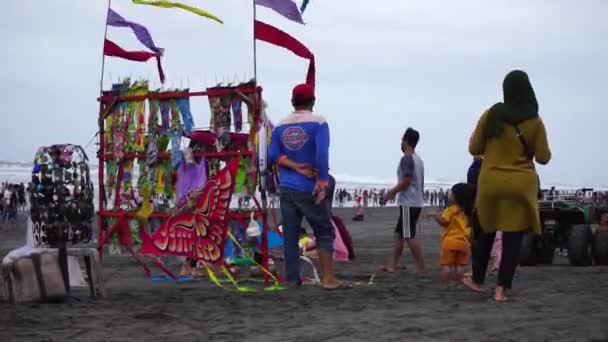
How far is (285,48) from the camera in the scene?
1027cm

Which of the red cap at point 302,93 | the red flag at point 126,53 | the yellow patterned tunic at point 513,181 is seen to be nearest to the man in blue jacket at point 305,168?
the red cap at point 302,93

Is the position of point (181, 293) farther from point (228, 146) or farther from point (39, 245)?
point (228, 146)

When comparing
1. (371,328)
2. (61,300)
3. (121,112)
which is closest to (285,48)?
→ (121,112)

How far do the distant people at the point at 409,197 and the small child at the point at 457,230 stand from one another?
2321mm

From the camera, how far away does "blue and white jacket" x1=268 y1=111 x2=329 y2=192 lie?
353 inches

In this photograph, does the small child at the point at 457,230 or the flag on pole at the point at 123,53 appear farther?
the flag on pole at the point at 123,53

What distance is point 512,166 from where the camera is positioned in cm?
770

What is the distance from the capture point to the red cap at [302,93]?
916 centimetres

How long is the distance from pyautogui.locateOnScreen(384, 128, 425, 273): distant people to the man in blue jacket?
2.47m

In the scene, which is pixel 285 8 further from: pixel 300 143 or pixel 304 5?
pixel 300 143

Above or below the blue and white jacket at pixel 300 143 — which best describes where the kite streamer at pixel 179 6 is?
above

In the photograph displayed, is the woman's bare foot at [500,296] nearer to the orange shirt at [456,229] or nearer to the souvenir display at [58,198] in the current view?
the orange shirt at [456,229]

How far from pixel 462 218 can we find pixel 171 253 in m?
2.64

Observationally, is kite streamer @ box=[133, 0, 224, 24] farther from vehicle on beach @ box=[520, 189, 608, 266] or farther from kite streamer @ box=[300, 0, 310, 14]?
vehicle on beach @ box=[520, 189, 608, 266]
